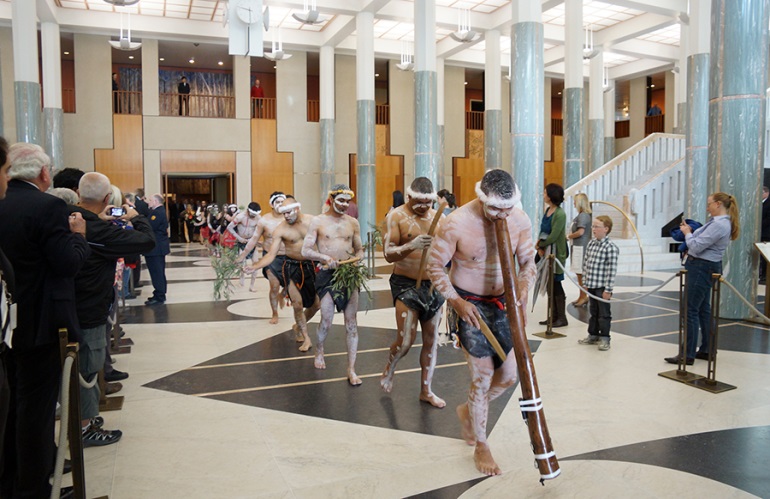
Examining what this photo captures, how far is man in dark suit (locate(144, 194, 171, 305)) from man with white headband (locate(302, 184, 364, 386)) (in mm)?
4723

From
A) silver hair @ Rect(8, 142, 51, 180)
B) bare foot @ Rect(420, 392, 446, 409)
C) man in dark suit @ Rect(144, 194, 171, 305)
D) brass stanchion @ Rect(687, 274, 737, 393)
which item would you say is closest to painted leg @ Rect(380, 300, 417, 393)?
bare foot @ Rect(420, 392, 446, 409)

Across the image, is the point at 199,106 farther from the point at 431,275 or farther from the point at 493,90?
the point at 431,275

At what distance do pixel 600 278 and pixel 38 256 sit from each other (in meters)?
5.24

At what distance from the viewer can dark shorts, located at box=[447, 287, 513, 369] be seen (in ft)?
11.4

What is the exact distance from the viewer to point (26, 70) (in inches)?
577

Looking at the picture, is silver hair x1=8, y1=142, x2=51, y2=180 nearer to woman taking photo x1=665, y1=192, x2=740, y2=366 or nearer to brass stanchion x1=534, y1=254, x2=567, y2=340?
woman taking photo x1=665, y1=192, x2=740, y2=366

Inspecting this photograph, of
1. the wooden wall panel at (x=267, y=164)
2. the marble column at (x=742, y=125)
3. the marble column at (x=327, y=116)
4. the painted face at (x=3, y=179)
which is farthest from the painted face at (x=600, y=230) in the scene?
the wooden wall panel at (x=267, y=164)

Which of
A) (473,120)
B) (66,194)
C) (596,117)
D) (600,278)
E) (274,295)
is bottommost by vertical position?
(274,295)

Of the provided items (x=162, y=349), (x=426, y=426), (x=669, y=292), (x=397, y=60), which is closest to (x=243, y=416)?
(x=426, y=426)

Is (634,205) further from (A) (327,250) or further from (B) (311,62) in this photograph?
(B) (311,62)

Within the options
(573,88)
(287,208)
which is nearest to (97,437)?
(287,208)

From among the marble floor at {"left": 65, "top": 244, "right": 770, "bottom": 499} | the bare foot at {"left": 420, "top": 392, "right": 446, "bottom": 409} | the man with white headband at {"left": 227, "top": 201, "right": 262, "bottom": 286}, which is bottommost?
the marble floor at {"left": 65, "top": 244, "right": 770, "bottom": 499}

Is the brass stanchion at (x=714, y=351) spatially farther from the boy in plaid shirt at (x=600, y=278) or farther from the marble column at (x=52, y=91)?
the marble column at (x=52, y=91)

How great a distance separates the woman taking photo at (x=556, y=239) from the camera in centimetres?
725
